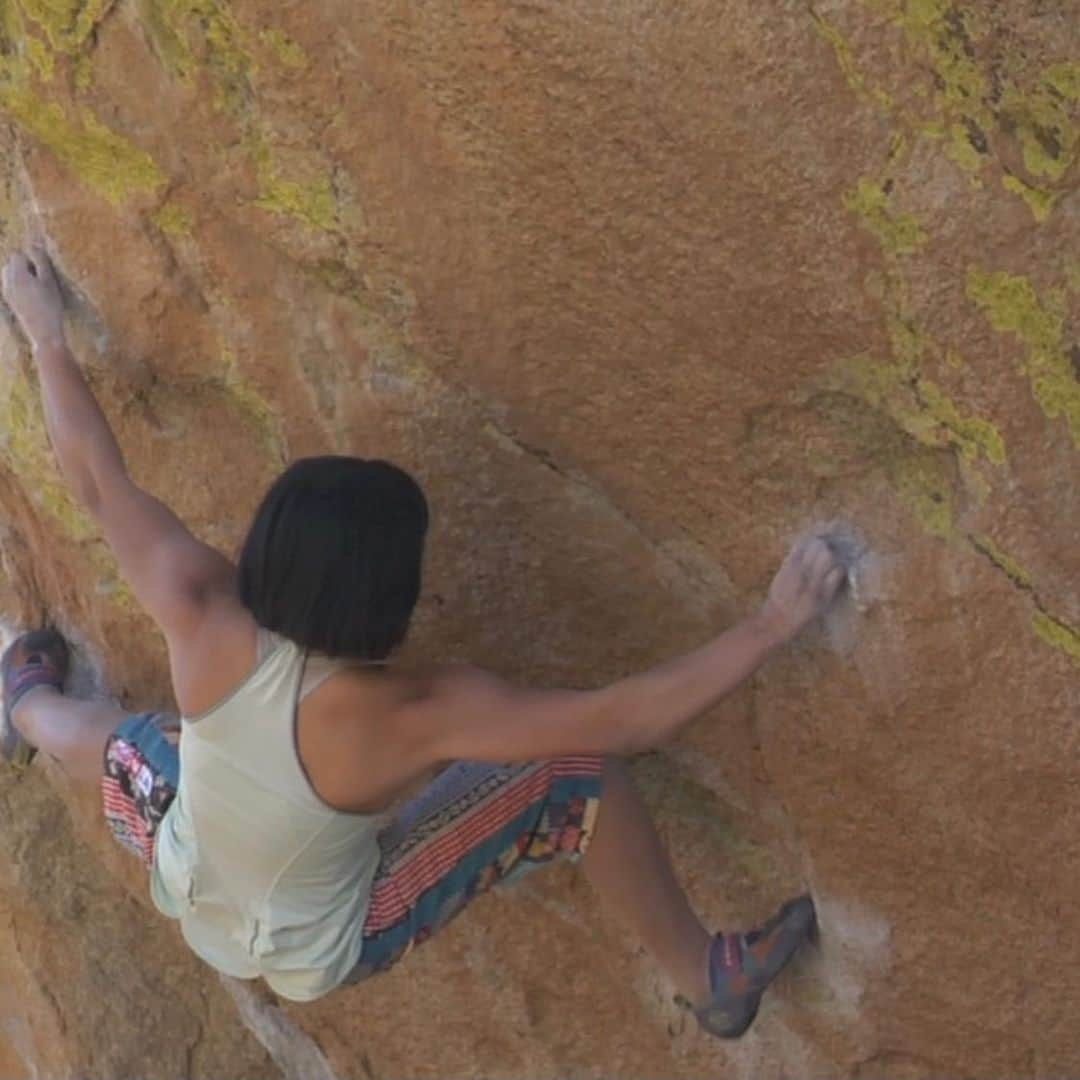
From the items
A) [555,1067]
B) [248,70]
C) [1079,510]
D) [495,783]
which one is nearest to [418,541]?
[495,783]

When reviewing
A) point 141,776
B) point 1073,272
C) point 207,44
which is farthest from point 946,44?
point 141,776

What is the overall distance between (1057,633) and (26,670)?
1.55 meters

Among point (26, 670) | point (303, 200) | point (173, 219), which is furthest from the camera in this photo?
point (26, 670)

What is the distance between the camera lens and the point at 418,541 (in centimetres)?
194

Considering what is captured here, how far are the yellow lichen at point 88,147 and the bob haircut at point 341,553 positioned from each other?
46 cm

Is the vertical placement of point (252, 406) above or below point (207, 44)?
below

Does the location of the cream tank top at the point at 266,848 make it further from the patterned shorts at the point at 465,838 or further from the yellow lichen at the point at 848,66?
the yellow lichen at the point at 848,66

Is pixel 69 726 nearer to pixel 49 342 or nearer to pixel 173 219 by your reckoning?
pixel 49 342

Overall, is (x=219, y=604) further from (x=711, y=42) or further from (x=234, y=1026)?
(x=234, y=1026)

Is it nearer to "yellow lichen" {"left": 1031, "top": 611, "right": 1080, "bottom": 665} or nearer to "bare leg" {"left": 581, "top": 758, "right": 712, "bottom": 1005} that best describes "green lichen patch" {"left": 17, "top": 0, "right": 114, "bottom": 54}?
"bare leg" {"left": 581, "top": 758, "right": 712, "bottom": 1005}

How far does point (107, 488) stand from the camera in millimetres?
2174

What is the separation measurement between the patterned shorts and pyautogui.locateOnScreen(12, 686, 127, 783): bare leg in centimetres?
26

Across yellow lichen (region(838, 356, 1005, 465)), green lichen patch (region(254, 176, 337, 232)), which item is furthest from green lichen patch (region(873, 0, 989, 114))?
green lichen patch (region(254, 176, 337, 232))

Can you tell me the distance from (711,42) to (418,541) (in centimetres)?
60
